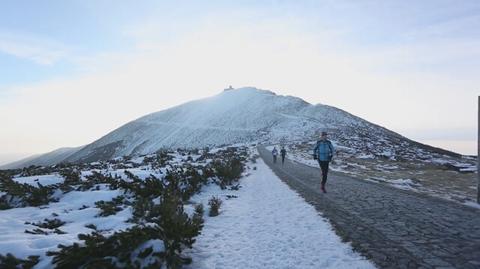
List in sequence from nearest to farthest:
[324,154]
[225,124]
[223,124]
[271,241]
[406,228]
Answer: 1. [271,241]
2. [406,228]
3. [324,154]
4. [225,124]
5. [223,124]

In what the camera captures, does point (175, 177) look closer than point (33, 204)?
No

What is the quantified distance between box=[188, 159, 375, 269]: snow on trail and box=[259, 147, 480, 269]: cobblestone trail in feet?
0.93

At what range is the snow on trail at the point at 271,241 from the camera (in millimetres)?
5648

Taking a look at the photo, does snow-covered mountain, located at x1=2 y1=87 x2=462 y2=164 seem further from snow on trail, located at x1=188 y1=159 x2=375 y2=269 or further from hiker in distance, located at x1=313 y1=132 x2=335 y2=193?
snow on trail, located at x1=188 y1=159 x2=375 y2=269

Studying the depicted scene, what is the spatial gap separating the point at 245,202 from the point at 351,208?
135 inches

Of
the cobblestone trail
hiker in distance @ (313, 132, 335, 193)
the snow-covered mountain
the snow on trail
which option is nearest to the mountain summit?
the snow-covered mountain

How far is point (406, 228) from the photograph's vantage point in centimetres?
742

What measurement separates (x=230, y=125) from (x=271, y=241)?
11347 cm

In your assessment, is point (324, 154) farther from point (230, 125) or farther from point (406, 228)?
point (230, 125)

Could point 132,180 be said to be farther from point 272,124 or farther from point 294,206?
point 272,124

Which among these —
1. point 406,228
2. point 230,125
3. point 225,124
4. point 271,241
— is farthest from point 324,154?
point 225,124

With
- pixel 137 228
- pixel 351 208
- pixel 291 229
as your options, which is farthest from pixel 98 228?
pixel 351 208

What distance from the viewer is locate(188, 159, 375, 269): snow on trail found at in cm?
565

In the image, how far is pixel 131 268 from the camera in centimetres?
473
